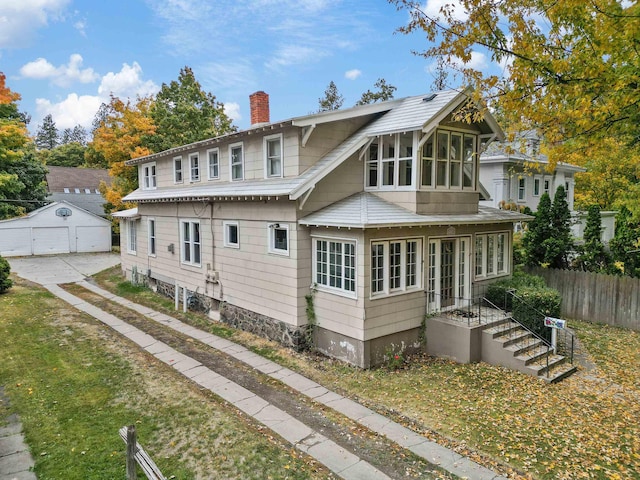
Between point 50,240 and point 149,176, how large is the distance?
1623 cm

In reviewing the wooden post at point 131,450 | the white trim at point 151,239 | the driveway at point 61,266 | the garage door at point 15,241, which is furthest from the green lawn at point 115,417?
the garage door at point 15,241

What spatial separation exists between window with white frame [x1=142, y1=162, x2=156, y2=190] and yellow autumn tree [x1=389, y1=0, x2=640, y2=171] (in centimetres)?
1499

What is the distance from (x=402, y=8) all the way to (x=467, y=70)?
1.95 metres

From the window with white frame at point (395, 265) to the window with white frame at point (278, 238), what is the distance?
107 inches

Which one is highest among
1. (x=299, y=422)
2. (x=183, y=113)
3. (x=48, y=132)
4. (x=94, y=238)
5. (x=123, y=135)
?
(x=48, y=132)

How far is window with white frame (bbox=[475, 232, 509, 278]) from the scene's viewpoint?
44.5 feet

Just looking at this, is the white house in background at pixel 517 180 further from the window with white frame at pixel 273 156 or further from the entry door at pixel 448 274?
the window with white frame at pixel 273 156

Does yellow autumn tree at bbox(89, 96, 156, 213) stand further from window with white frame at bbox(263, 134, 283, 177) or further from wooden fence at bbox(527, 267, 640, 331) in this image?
wooden fence at bbox(527, 267, 640, 331)

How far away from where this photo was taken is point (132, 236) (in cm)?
2194

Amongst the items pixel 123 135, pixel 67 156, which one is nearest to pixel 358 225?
pixel 123 135

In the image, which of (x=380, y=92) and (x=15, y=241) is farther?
(x=380, y=92)

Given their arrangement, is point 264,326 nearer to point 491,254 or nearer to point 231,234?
point 231,234

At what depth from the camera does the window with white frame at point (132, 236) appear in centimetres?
2144

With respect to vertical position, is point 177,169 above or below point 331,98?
below
